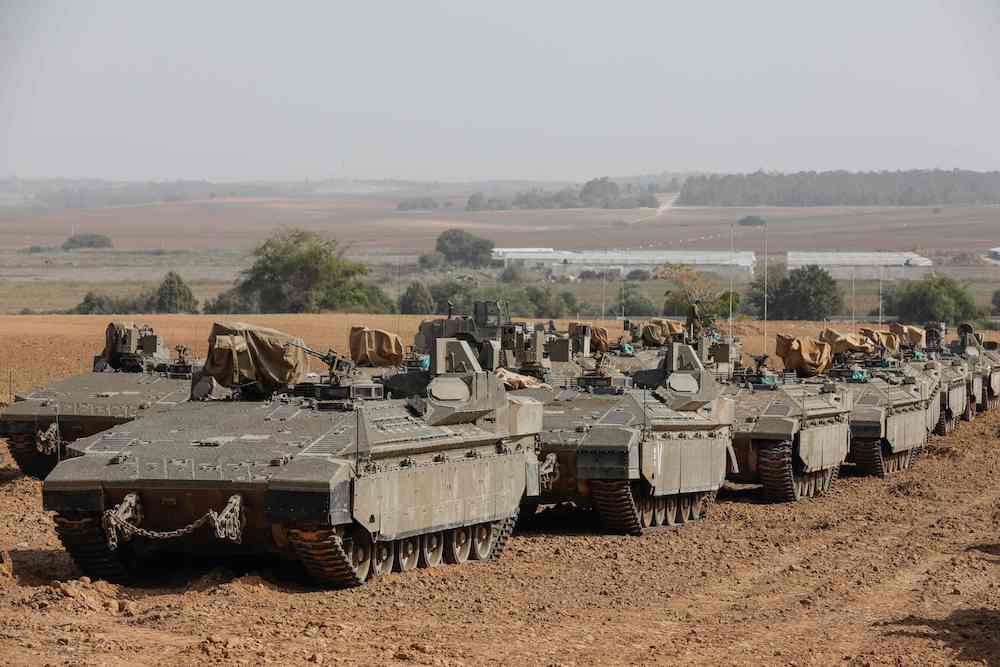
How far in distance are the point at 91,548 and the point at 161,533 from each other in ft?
2.21

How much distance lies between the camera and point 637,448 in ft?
71.1

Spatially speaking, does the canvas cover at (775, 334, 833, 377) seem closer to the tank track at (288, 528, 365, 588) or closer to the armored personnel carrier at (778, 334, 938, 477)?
the armored personnel carrier at (778, 334, 938, 477)

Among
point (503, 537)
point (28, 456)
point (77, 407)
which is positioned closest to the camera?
point (503, 537)

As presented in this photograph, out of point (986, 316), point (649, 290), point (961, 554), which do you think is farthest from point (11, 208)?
point (961, 554)

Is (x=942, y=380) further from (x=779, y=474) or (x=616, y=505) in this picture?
(x=616, y=505)

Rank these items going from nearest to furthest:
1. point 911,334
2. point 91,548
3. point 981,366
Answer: point 91,548
point 981,366
point 911,334

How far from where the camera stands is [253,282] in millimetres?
77875

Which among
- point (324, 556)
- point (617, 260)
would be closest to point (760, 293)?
point (617, 260)

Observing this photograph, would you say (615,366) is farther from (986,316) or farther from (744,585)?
(986,316)

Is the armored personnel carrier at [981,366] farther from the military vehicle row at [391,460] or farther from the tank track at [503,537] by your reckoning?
the tank track at [503,537]

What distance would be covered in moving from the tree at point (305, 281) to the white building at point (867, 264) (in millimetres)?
34917

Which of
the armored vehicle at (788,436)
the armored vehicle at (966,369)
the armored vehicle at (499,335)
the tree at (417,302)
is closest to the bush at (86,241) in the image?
the tree at (417,302)

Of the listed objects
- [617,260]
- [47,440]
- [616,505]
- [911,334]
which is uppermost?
[47,440]

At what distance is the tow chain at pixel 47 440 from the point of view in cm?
2559
